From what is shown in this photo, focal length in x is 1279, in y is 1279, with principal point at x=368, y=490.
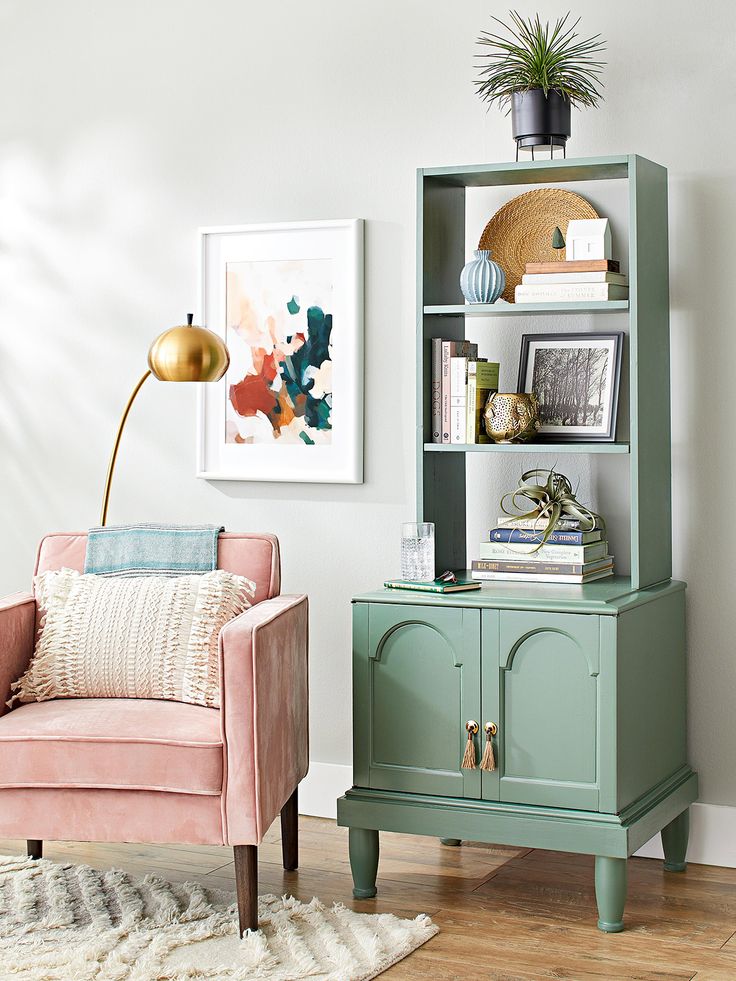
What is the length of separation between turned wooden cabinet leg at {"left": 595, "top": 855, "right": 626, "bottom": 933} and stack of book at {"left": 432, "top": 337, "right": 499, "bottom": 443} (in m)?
1.05

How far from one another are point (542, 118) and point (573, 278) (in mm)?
430

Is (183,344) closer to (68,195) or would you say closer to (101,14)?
(68,195)

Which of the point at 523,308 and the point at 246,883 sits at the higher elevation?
the point at 523,308

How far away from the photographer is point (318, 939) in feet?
9.00

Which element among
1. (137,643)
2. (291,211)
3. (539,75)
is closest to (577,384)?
(539,75)

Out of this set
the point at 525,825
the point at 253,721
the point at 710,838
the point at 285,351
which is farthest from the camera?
the point at 285,351

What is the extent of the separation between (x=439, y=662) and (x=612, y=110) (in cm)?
153

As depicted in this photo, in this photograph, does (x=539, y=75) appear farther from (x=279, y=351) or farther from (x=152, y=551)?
(x=152, y=551)

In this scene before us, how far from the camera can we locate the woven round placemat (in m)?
3.37

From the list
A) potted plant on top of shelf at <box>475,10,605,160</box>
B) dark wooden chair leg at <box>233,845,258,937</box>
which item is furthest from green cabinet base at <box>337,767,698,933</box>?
potted plant on top of shelf at <box>475,10,605,160</box>

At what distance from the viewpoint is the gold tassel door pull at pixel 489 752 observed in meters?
2.91

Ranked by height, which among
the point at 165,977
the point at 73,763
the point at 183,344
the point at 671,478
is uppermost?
the point at 183,344

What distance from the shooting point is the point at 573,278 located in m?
3.10

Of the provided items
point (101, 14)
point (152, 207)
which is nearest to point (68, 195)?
point (152, 207)
